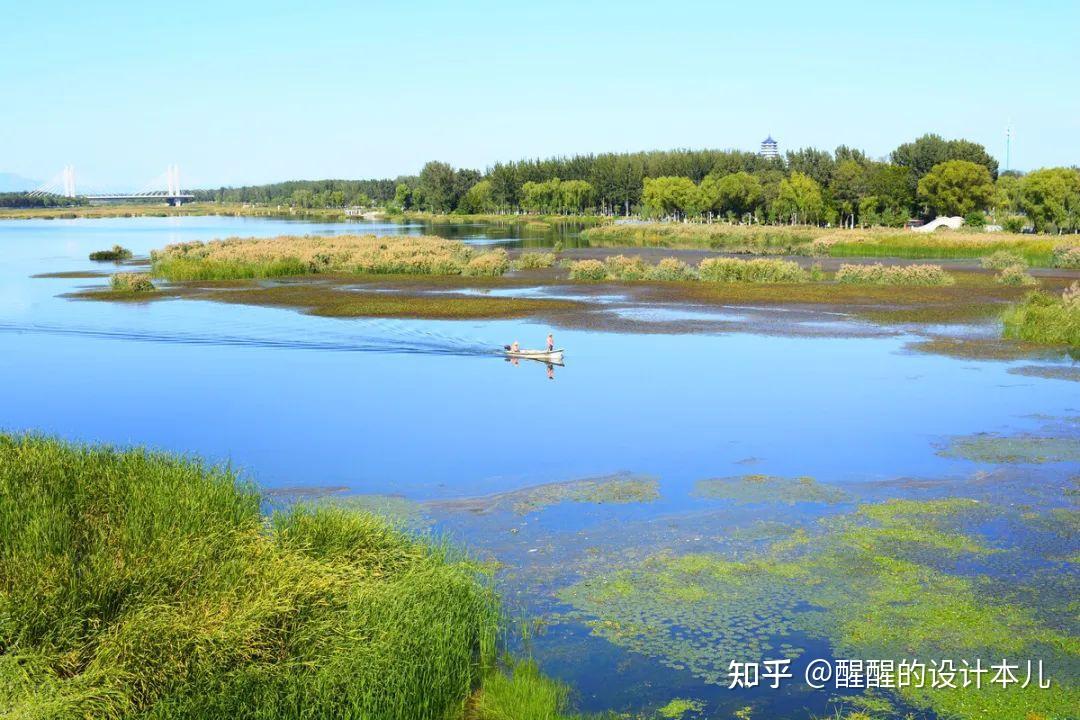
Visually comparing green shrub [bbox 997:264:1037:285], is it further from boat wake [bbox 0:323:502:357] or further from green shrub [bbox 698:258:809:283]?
boat wake [bbox 0:323:502:357]

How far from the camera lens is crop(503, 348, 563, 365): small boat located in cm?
3419

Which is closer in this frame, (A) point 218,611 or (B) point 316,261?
(A) point 218,611

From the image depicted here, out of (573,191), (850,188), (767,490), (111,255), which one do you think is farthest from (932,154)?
(767,490)

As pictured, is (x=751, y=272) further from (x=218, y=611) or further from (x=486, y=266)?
(x=218, y=611)

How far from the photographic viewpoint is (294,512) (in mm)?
13680

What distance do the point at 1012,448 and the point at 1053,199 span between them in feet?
330

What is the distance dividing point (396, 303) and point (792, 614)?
3922 centimetres

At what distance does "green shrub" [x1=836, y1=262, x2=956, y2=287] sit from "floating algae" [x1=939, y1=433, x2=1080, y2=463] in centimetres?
3731

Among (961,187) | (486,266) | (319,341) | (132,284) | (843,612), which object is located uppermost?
(961,187)

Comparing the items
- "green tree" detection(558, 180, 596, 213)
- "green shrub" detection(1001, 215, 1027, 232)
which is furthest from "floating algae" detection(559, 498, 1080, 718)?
"green tree" detection(558, 180, 596, 213)

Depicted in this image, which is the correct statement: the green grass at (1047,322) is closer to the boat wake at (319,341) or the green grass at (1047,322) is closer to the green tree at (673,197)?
the boat wake at (319,341)

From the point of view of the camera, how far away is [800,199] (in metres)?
141

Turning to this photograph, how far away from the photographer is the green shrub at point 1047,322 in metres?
37.7

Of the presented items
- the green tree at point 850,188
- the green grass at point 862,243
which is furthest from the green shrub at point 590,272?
the green tree at point 850,188
